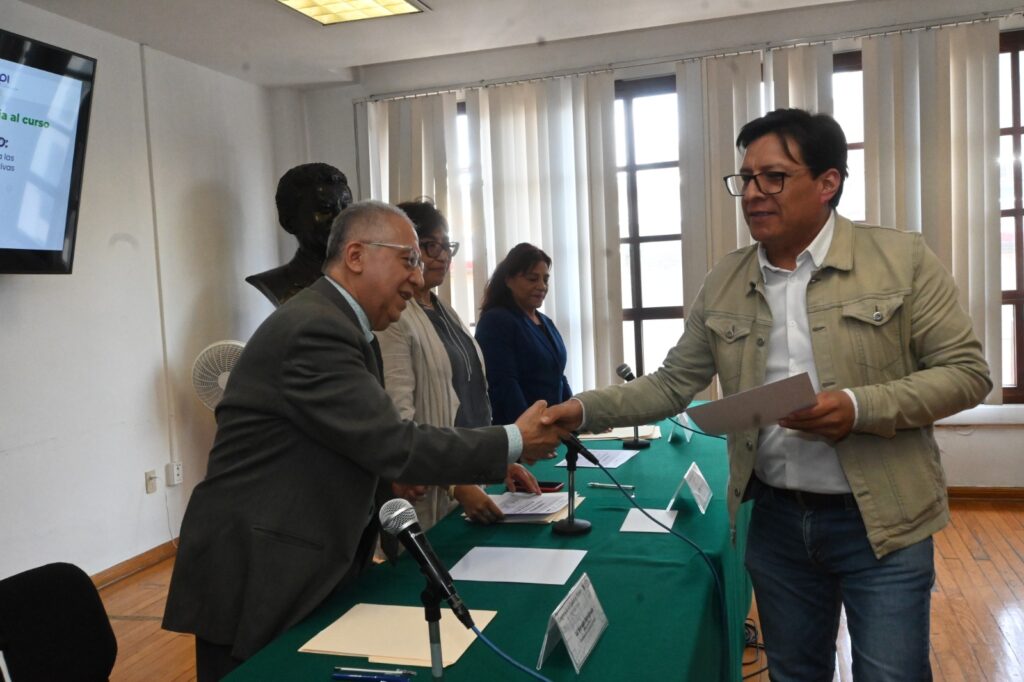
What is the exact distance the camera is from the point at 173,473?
4.56 meters

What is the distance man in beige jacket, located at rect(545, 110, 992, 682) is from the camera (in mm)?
1499

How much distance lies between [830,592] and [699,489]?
0.54 meters

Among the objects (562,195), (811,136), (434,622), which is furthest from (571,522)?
(562,195)

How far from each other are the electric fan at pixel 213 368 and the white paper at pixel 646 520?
2.78m

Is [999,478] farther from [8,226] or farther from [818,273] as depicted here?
[8,226]

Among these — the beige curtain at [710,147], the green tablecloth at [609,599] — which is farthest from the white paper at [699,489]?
the beige curtain at [710,147]

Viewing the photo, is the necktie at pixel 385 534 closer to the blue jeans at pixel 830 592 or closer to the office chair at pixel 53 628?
the office chair at pixel 53 628

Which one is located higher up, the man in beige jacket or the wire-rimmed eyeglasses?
the wire-rimmed eyeglasses

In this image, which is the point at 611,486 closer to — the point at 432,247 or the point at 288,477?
the point at 432,247

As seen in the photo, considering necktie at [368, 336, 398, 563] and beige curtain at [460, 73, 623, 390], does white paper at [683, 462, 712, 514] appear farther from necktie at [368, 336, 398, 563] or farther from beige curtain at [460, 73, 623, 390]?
beige curtain at [460, 73, 623, 390]

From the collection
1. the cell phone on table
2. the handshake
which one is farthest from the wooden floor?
the handshake

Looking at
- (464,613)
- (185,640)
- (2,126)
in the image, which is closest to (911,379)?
(464,613)

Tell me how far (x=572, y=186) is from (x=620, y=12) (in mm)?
1135

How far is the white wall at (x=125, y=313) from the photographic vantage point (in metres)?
3.71
